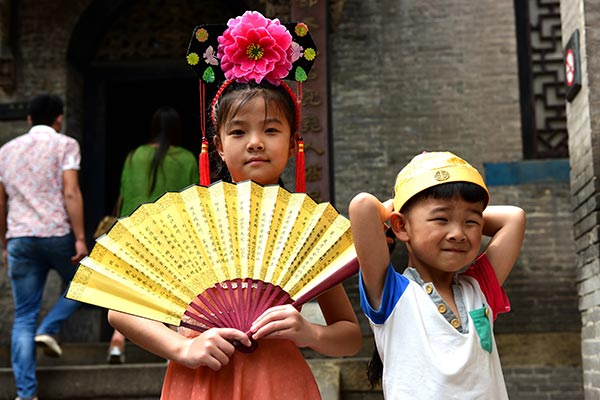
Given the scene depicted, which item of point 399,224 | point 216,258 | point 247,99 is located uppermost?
point 247,99

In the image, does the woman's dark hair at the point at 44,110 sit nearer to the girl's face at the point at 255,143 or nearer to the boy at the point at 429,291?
the girl's face at the point at 255,143

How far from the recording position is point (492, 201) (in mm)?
8344

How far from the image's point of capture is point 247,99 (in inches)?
101

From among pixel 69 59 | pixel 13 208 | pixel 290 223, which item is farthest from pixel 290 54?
pixel 69 59

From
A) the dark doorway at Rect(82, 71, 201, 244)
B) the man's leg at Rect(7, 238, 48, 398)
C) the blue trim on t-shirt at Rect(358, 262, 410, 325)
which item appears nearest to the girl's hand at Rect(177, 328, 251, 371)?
the blue trim on t-shirt at Rect(358, 262, 410, 325)

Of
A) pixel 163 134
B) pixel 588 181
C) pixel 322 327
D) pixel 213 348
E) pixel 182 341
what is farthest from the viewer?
pixel 163 134

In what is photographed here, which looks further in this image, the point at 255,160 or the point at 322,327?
the point at 255,160

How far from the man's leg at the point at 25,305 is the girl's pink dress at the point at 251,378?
316 centimetres

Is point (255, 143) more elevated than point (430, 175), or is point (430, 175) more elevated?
point (255, 143)

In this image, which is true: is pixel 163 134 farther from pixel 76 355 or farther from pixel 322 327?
pixel 322 327

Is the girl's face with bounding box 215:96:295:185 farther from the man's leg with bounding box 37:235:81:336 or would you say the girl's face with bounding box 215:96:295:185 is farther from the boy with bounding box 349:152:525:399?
the man's leg with bounding box 37:235:81:336

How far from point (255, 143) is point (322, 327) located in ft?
1.94

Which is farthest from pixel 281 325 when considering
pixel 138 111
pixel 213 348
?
pixel 138 111

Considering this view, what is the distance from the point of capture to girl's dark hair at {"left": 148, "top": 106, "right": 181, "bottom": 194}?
5.64m
